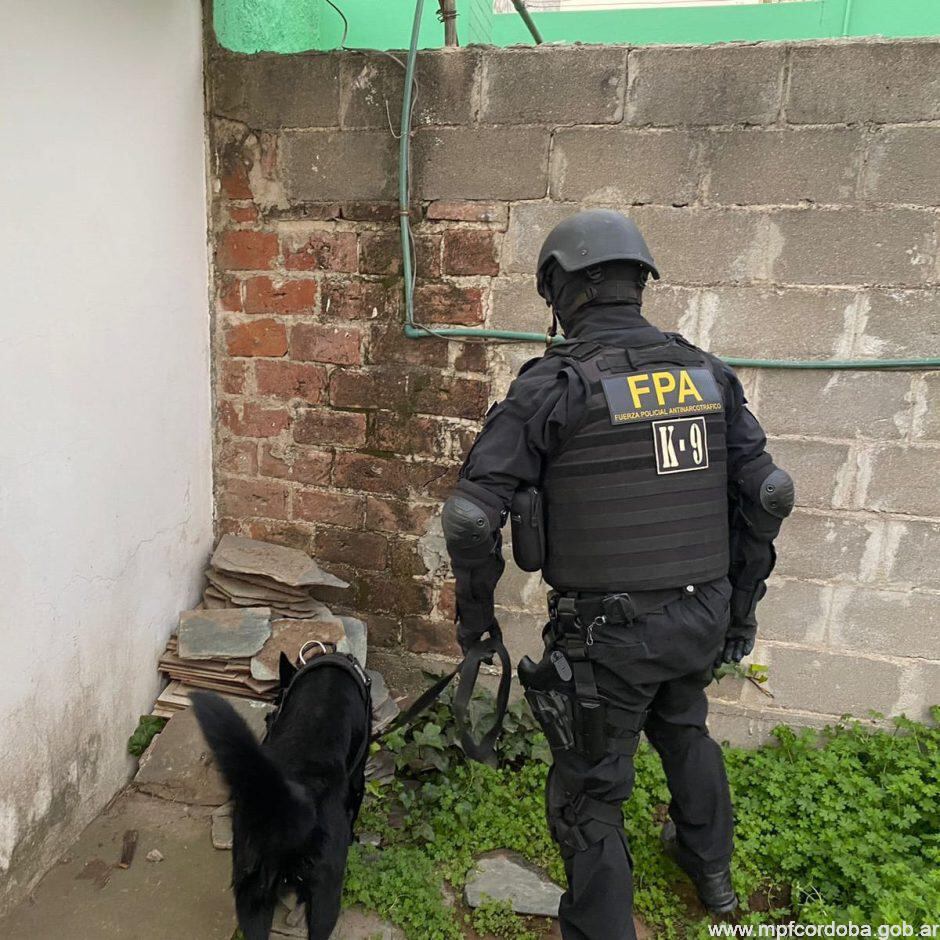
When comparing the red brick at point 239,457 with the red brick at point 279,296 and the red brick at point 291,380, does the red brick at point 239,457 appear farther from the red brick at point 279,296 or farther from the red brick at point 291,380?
the red brick at point 279,296

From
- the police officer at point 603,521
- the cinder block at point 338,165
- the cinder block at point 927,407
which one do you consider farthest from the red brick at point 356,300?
the cinder block at point 927,407

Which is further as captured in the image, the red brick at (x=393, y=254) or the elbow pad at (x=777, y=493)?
the red brick at (x=393, y=254)

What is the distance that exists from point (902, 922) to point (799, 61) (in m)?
2.80

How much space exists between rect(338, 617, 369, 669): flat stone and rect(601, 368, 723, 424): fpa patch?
1.78m

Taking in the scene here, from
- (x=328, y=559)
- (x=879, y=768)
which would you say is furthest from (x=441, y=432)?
(x=879, y=768)

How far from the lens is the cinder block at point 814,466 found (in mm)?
2869

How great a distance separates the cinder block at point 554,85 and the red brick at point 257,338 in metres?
1.27

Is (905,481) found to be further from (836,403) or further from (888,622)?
(888,622)

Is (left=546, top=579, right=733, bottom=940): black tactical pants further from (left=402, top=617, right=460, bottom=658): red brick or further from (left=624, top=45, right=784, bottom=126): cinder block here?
(left=624, top=45, right=784, bottom=126): cinder block

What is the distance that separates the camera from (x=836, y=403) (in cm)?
283

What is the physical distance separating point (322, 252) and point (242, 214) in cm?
41

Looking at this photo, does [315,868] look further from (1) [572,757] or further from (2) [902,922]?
(2) [902,922]

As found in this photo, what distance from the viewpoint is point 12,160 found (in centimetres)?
214

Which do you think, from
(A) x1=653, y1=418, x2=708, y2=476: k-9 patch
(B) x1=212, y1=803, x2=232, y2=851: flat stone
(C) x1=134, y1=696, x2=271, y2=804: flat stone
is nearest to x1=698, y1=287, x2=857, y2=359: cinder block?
(A) x1=653, y1=418, x2=708, y2=476: k-9 patch
